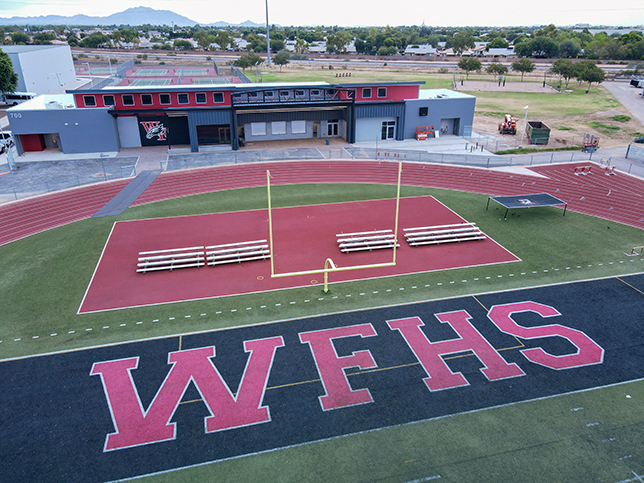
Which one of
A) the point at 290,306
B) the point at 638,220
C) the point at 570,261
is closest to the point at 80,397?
the point at 290,306

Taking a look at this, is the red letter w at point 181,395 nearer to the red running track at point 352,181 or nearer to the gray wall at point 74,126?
the red running track at point 352,181

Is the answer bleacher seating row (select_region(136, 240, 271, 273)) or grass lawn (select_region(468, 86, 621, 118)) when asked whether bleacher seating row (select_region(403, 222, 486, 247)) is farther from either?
grass lawn (select_region(468, 86, 621, 118))

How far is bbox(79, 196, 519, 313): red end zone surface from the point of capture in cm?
2012

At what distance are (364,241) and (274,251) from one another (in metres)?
5.00

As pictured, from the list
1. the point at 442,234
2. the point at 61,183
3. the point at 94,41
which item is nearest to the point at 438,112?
the point at 442,234

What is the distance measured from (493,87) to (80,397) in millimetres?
93156

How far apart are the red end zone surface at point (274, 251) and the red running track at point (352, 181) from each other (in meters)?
5.06

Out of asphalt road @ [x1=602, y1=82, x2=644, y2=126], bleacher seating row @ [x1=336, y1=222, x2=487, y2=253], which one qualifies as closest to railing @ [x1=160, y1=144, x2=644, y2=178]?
bleacher seating row @ [x1=336, y1=222, x2=487, y2=253]

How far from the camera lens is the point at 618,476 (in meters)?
11.3

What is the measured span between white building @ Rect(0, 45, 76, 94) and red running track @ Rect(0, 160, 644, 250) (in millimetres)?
55221

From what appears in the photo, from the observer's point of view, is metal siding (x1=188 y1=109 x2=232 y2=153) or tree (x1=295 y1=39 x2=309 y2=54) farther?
tree (x1=295 y1=39 x2=309 y2=54)

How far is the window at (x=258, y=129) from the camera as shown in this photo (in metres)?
45.7

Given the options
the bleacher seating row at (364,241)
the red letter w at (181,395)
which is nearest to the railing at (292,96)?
the bleacher seating row at (364,241)

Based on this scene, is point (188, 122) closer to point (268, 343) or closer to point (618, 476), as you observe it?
point (268, 343)
